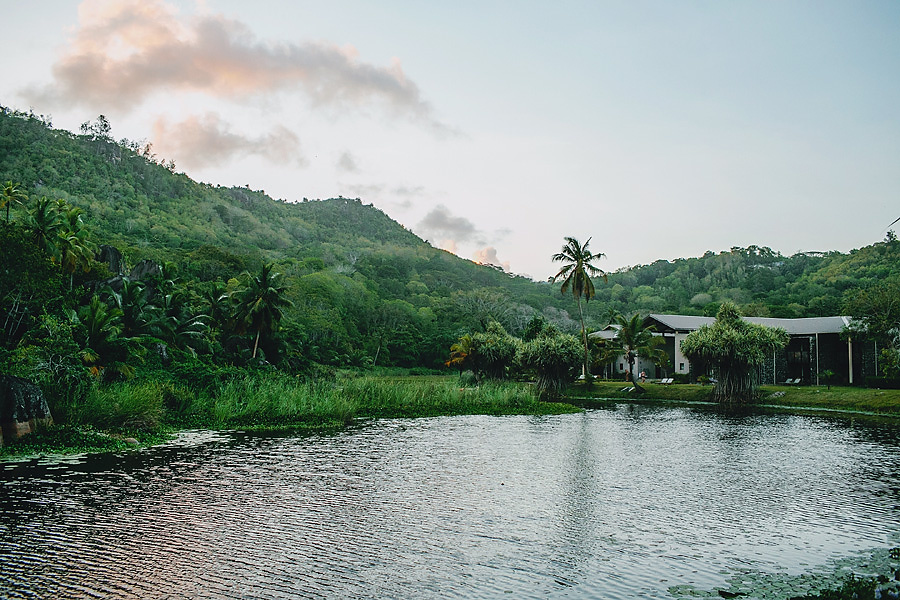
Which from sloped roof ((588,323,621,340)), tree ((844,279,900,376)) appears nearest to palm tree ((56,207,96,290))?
sloped roof ((588,323,621,340))

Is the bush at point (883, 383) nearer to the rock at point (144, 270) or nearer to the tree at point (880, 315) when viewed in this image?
the tree at point (880, 315)

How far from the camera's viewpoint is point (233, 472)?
1681 centimetres

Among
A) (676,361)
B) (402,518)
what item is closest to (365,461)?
(402,518)

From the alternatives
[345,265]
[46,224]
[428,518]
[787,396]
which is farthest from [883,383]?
[345,265]

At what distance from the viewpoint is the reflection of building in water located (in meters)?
48.6

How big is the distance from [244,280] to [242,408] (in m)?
44.3

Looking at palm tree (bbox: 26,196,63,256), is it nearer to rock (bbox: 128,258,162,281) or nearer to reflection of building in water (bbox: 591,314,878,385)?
rock (bbox: 128,258,162,281)

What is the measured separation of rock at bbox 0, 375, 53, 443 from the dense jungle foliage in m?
2.71

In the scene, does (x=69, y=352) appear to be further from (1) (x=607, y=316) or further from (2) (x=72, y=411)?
(1) (x=607, y=316)

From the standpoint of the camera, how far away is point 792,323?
5781cm

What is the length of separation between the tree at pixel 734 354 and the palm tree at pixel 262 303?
2954 cm

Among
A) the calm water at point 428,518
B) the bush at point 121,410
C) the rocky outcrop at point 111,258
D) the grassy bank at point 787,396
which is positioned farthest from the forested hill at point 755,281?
the rocky outcrop at point 111,258

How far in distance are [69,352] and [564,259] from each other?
37.5 metres

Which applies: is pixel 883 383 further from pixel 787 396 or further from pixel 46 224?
pixel 46 224
